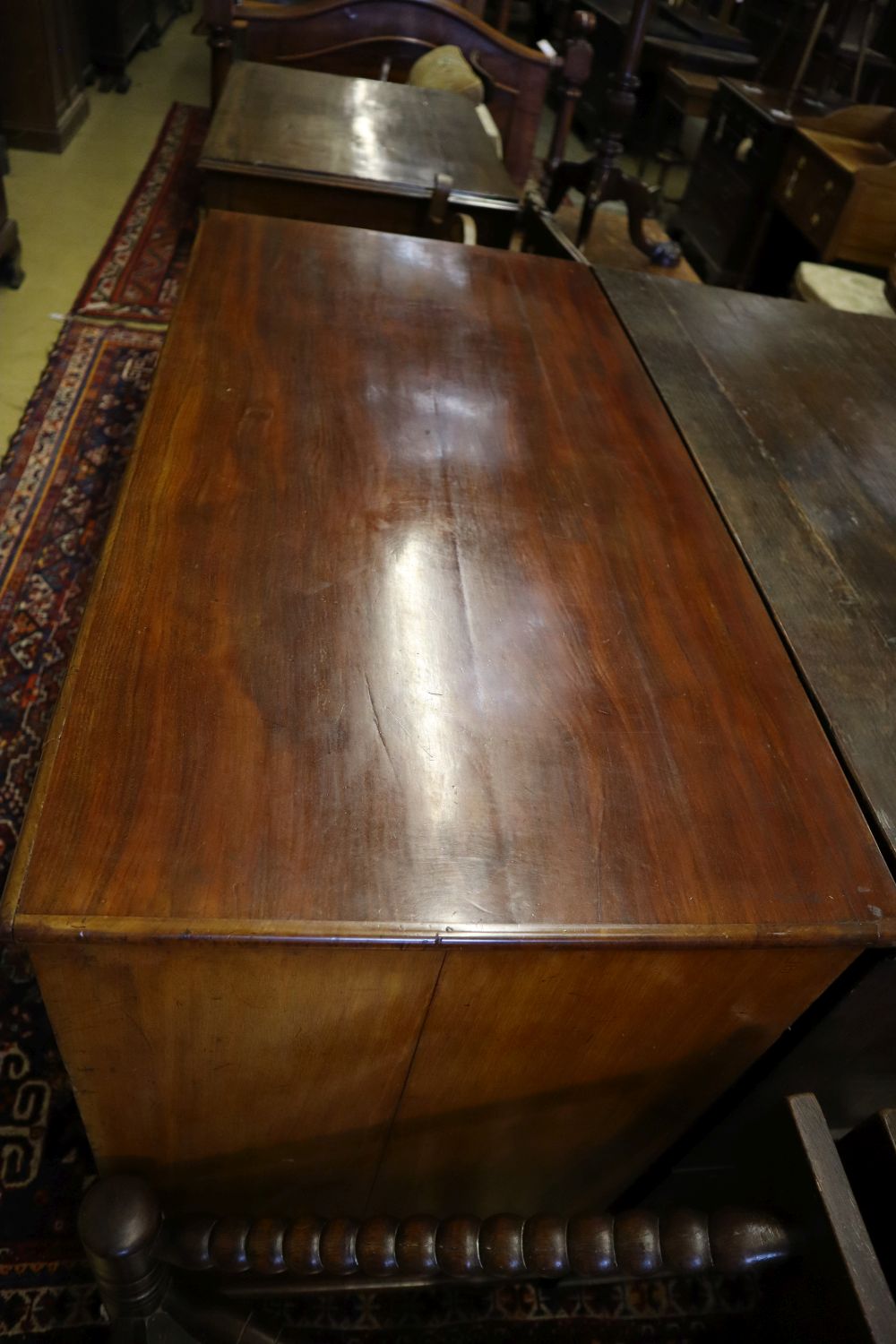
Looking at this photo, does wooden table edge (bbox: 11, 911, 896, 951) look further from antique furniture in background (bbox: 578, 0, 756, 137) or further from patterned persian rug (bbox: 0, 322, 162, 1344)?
antique furniture in background (bbox: 578, 0, 756, 137)

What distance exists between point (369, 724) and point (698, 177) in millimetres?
4311

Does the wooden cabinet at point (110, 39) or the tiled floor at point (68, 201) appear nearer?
the tiled floor at point (68, 201)

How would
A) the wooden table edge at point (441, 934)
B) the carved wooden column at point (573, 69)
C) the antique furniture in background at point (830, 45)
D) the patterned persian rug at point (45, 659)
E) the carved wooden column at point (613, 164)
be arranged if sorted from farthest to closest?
the antique furniture in background at point (830, 45) → the carved wooden column at point (573, 69) → the carved wooden column at point (613, 164) → the patterned persian rug at point (45, 659) → the wooden table edge at point (441, 934)

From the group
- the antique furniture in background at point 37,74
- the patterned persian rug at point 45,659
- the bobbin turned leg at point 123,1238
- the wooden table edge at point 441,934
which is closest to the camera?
the wooden table edge at point 441,934

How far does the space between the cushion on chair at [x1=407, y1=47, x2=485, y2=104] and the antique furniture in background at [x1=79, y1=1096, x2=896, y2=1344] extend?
3534 millimetres

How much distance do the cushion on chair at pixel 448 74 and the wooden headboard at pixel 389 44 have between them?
0.71 feet

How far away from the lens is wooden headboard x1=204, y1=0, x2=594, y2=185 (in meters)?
3.31

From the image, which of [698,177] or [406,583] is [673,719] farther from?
[698,177]

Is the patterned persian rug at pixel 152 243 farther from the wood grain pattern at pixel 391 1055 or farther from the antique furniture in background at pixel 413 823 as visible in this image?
the wood grain pattern at pixel 391 1055

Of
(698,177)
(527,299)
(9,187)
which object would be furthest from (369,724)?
(698,177)

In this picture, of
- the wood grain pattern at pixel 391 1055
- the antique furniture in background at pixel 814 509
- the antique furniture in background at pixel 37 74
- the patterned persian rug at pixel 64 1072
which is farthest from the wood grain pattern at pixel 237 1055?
the antique furniture in background at pixel 37 74

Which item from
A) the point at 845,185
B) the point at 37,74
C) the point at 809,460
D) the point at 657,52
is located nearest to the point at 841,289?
the point at 845,185

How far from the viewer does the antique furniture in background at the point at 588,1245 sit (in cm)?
60

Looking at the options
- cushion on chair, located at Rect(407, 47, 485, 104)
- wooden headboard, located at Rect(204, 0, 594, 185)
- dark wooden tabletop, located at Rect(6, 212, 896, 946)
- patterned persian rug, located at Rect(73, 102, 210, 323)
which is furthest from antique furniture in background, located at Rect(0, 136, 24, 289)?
dark wooden tabletop, located at Rect(6, 212, 896, 946)
